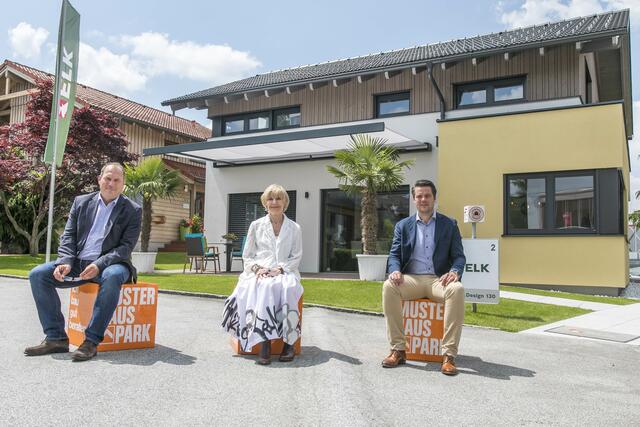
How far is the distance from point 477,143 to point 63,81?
8113mm

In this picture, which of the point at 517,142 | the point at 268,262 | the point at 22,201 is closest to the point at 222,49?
the point at 517,142

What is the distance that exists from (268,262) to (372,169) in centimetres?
645

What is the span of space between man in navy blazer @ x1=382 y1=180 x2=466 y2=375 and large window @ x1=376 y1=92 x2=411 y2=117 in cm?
926

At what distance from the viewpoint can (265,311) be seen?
4227mm

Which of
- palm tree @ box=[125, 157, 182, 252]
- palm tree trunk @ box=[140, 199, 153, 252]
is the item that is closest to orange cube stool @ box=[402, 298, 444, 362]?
→ palm tree @ box=[125, 157, 182, 252]

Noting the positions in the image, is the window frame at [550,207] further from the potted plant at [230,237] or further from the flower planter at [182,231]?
the flower planter at [182,231]

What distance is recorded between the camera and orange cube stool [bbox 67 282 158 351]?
4.32 metres

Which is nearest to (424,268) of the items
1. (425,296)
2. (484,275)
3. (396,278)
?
(425,296)

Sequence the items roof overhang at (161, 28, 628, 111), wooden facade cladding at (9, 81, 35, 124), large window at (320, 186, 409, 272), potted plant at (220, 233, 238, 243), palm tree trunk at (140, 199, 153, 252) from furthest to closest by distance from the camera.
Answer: wooden facade cladding at (9, 81, 35, 124) → potted plant at (220, 233, 238, 243) → large window at (320, 186, 409, 272) → palm tree trunk at (140, 199, 153, 252) → roof overhang at (161, 28, 628, 111)

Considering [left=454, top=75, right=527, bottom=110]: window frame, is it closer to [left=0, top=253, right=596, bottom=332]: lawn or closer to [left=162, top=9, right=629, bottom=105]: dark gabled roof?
[left=162, top=9, right=629, bottom=105]: dark gabled roof

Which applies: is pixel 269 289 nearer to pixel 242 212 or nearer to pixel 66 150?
pixel 242 212

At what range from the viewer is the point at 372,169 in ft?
35.2

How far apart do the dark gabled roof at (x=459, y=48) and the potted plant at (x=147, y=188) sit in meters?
3.29

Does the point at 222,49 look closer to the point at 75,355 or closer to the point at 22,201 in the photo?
the point at 75,355
